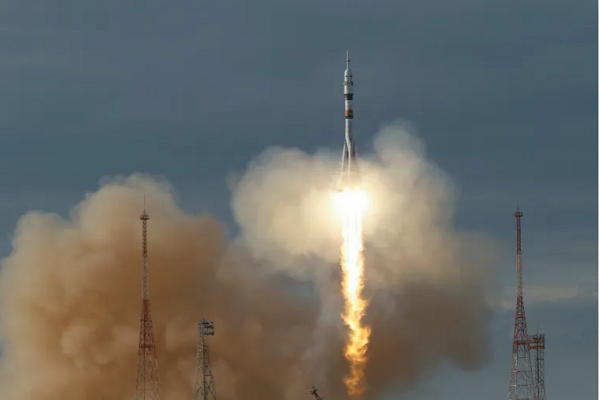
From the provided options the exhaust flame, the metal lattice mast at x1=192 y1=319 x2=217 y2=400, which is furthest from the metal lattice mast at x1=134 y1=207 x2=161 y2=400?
the exhaust flame

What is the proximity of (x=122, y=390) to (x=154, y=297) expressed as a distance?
6368 mm

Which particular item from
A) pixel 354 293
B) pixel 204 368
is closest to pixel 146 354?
pixel 204 368

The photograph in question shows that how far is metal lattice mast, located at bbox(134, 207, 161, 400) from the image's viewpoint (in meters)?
139

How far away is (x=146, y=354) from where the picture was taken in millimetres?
142750

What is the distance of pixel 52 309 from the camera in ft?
493

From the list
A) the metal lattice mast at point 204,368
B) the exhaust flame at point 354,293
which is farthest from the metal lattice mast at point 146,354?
the exhaust flame at point 354,293

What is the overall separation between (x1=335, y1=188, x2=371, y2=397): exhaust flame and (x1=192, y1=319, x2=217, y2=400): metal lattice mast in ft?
26.2

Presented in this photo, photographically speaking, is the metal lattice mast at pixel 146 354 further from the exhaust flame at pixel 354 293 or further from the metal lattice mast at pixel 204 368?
the exhaust flame at pixel 354 293

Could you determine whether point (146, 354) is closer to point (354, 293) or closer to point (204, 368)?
point (204, 368)

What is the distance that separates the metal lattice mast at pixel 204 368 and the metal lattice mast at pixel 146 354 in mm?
2484

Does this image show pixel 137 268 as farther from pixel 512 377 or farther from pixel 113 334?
pixel 512 377

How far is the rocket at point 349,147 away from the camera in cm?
13138

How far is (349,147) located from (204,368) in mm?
16906

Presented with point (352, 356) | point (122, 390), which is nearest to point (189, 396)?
point (122, 390)
